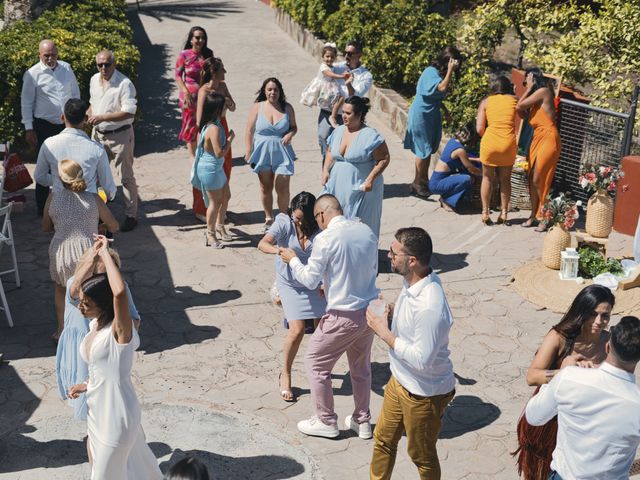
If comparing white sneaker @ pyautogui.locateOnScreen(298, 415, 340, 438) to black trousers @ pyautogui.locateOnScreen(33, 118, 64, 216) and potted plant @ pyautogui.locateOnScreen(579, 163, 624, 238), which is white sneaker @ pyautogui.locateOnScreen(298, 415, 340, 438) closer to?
potted plant @ pyautogui.locateOnScreen(579, 163, 624, 238)

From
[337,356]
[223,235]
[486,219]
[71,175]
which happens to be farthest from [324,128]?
[337,356]

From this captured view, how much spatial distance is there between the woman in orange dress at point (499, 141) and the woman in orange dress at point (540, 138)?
17 centimetres

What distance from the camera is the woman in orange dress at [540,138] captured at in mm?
10656

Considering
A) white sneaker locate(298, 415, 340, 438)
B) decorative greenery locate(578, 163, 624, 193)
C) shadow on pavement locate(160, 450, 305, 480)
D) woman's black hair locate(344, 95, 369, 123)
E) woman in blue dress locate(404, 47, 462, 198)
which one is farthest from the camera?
woman in blue dress locate(404, 47, 462, 198)

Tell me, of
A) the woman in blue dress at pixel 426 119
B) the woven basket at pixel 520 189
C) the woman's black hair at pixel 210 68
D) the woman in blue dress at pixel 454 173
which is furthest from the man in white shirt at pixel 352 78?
the woven basket at pixel 520 189

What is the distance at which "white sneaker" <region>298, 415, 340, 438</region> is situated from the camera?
22.5 ft

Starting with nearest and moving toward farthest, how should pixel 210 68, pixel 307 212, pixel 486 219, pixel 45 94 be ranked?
pixel 307 212
pixel 210 68
pixel 45 94
pixel 486 219

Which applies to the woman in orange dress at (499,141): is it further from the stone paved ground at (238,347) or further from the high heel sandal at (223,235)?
the high heel sandal at (223,235)

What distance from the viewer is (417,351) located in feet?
17.9

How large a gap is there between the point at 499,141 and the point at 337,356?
4959 mm

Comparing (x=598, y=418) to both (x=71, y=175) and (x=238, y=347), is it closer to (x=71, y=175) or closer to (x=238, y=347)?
(x=238, y=347)

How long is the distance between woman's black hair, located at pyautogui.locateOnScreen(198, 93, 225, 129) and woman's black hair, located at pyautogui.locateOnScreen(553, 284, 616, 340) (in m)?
5.33

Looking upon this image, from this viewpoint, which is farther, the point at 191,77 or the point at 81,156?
the point at 191,77

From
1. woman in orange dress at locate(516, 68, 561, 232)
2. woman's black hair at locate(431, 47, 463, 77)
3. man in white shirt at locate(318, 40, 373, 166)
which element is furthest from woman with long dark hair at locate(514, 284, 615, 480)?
man in white shirt at locate(318, 40, 373, 166)
